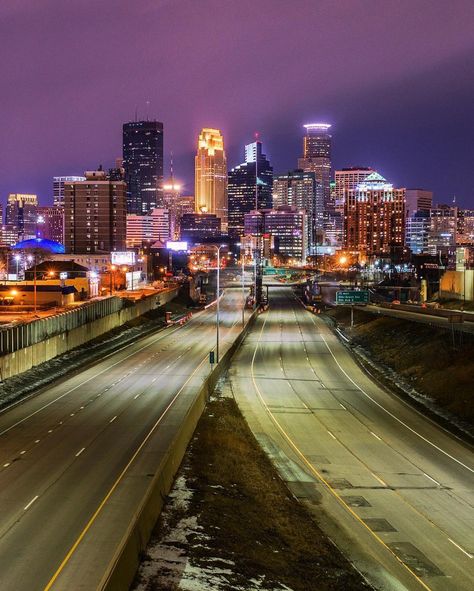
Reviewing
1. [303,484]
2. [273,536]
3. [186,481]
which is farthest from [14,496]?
[303,484]

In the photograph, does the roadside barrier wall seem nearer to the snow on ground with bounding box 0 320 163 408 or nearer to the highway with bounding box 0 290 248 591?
the highway with bounding box 0 290 248 591

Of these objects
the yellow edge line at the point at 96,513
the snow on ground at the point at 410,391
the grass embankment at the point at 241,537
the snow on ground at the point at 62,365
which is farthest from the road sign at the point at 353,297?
the grass embankment at the point at 241,537

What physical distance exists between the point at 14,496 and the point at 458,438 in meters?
28.4

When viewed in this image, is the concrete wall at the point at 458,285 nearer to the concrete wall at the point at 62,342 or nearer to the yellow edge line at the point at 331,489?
the concrete wall at the point at 62,342

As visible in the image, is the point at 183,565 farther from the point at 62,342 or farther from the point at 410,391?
the point at 62,342

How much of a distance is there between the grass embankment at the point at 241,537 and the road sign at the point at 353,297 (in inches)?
2862

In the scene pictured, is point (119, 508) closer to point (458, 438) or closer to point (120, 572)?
point (120, 572)

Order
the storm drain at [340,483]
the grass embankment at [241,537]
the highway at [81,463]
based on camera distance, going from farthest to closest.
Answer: the storm drain at [340,483] → the grass embankment at [241,537] → the highway at [81,463]

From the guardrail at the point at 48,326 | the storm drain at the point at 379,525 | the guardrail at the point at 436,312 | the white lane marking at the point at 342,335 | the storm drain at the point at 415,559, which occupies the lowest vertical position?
the white lane marking at the point at 342,335

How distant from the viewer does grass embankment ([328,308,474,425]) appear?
2157 inches

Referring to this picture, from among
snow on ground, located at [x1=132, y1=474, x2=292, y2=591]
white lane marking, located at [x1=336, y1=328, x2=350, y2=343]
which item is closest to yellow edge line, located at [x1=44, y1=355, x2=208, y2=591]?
snow on ground, located at [x1=132, y1=474, x2=292, y2=591]

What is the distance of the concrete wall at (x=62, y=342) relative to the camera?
56.4 m

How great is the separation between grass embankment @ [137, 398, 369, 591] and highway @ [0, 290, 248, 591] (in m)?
1.75

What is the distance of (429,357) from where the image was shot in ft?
223
